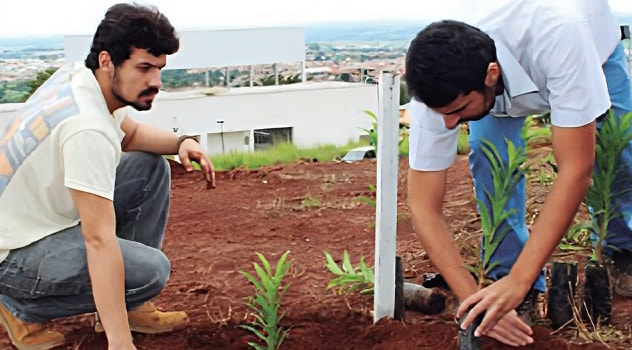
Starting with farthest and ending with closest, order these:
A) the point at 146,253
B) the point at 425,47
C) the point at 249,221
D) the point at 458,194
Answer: the point at 458,194
the point at 249,221
the point at 146,253
the point at 425,47

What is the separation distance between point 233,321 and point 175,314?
0.18 meters

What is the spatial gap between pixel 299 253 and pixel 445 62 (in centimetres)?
163

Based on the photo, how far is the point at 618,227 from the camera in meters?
2.84

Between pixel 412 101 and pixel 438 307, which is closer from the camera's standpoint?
pixel 412 101

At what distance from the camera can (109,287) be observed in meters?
2.24

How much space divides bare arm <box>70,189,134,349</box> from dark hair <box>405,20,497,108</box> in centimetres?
83

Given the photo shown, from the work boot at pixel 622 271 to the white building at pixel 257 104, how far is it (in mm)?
3988

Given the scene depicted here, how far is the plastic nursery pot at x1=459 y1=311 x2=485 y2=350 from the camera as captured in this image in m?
2.29

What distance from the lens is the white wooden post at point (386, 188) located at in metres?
2.55

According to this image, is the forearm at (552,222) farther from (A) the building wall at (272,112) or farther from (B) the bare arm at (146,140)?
(A) the building wall at (272,112)

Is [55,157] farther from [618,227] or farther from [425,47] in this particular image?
[618,227]

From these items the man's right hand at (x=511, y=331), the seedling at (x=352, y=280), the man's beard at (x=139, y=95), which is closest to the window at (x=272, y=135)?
the seedling at (x=352, y=280)

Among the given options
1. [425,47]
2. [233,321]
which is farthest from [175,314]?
[425,47]

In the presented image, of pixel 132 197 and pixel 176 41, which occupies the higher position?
pixel 176 41
